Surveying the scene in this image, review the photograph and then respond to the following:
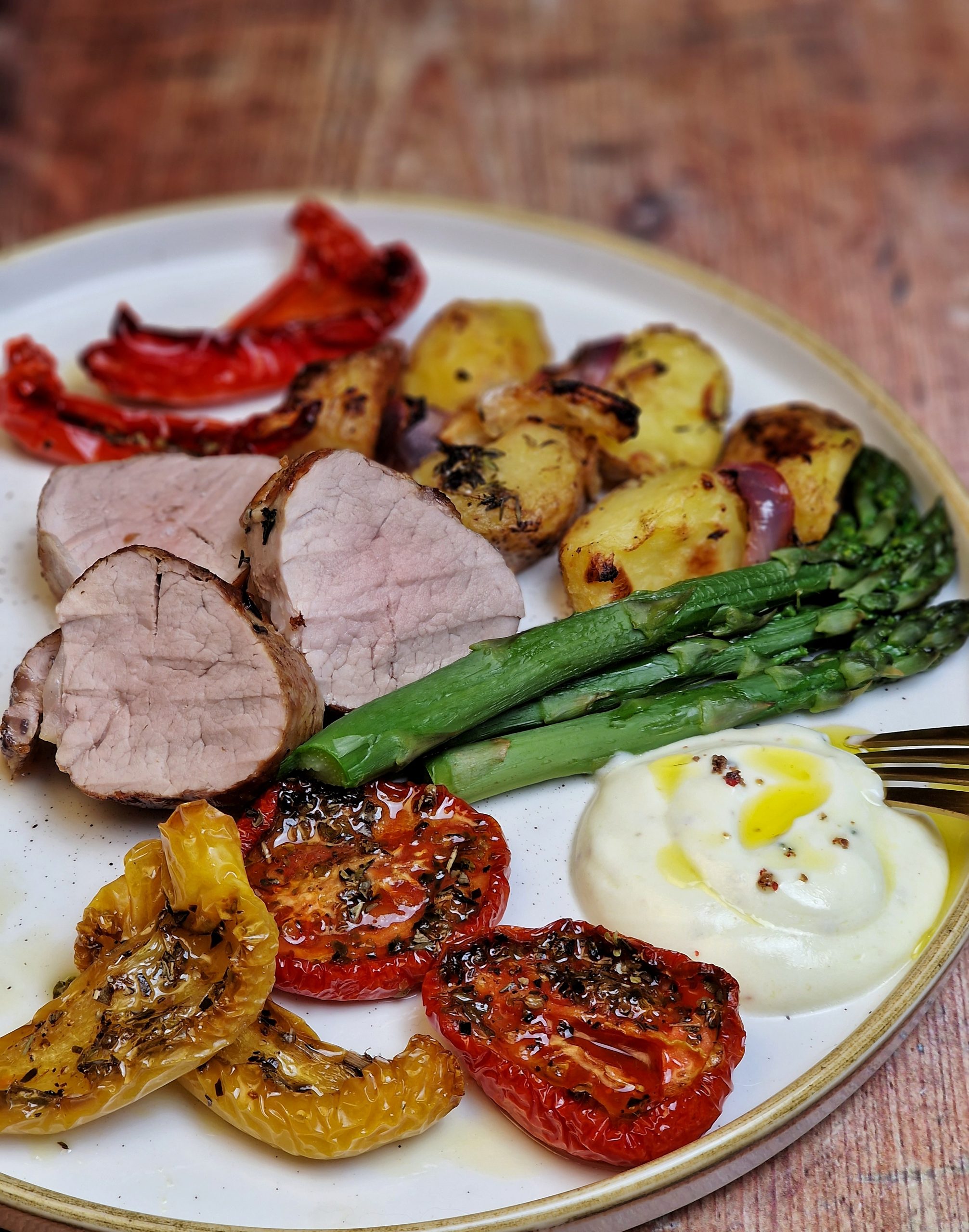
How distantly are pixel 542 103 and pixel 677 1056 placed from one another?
5041 mm

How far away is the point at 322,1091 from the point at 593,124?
5074 millimetres

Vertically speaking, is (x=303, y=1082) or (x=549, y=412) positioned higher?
(x=549, y=412)

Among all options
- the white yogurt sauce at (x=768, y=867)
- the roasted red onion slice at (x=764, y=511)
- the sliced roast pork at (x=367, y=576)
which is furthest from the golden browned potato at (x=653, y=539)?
the white yogurt sauce at (x=768, y=867)

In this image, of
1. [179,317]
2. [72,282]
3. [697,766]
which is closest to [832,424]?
[697,766]

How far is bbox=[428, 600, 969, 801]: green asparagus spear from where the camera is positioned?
3.28m

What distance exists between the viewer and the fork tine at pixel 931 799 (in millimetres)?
3051

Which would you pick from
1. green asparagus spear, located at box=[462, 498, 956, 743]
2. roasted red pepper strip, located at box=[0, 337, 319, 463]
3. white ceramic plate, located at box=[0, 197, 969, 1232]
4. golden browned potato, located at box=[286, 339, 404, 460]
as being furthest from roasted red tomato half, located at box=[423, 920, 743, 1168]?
roasted red pepper strip, located at box=[0, 337, 319, 463]

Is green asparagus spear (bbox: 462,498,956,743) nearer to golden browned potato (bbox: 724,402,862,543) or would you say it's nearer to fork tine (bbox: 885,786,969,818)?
golden browned potato (bbox: 724,402,862,543)

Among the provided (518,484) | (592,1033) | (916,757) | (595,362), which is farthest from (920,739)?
(595,362)

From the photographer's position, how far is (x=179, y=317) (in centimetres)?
479

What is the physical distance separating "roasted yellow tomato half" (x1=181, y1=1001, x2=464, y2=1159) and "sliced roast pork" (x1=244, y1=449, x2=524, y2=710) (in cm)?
98

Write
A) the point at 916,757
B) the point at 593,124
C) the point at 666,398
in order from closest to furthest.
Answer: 1. the point at 916,757
2. the point at 666,398
3. the point at 593,124

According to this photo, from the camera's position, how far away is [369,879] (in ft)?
9.73

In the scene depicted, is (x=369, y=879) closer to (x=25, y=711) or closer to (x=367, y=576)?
(x=367, y=576)
